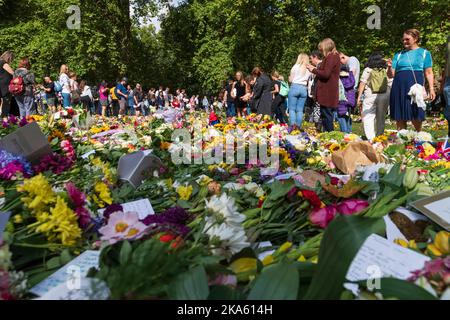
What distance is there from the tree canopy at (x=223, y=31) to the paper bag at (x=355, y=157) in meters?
16.6

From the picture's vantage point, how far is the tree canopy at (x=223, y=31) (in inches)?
755

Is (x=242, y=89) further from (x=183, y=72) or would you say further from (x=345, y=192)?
(x=183, y=72)

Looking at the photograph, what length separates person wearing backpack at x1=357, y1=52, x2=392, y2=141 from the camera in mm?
5605

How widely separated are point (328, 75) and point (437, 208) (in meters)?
4.06

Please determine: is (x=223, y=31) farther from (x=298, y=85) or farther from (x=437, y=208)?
(x=437, y=208)

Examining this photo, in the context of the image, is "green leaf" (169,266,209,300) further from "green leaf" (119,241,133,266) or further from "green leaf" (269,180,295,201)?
"green leaf" (269,180,295,201)

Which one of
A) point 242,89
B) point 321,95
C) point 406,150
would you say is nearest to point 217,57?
point 242,89

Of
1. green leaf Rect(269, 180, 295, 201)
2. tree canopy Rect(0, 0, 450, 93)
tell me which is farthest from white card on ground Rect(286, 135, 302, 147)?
tree canopy Rect(0, 0, 450, 93)

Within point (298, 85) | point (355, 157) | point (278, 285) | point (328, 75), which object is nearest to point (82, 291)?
point (278, 285)

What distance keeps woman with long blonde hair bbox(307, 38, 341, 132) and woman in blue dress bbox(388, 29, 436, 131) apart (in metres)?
0.68

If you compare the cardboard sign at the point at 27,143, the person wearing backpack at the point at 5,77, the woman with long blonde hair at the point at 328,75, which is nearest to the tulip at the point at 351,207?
the cardboard sign at the point at 27,143

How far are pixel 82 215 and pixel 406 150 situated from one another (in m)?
2.56

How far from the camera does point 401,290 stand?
81 cm

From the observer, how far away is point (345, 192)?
5.08 ft
